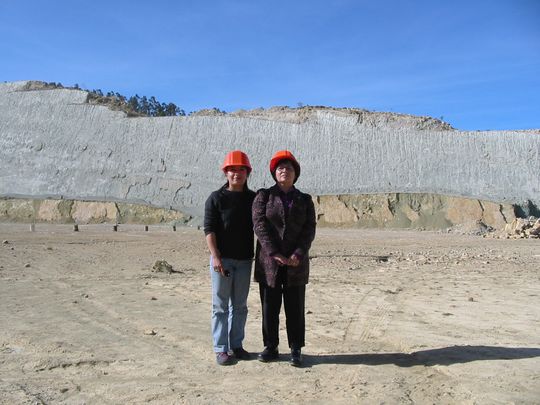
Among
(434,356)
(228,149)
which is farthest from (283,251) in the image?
(228,149)

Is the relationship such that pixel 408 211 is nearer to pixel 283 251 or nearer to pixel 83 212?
pixel 83 212

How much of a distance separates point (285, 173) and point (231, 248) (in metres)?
0.81

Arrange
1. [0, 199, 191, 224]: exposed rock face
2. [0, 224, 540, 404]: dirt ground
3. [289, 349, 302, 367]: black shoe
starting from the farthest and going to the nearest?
[0, 199, 191, 224]: exposed rock face → [289, 349, 302, 367]: black shoe → [0, 224, 540, 404]: dirt ground

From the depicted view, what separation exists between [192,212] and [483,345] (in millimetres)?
31936

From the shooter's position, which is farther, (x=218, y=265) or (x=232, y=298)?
(x=232, y=298)

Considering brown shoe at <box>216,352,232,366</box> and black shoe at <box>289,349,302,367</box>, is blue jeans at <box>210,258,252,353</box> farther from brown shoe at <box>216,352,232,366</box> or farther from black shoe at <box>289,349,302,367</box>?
black shoe at <box>289,349,302,367</box>

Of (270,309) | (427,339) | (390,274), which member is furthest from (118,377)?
(390,274)

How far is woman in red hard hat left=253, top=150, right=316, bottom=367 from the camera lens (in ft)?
15.8

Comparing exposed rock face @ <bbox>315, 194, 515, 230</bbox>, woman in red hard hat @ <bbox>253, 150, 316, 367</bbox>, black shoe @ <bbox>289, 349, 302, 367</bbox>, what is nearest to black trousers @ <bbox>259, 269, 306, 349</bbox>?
woman in red hard hat @ <bbox>253, 150, 316, 367</bbox>

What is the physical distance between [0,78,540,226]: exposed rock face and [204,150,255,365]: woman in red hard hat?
102 ft

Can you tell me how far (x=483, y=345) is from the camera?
538 centimetres

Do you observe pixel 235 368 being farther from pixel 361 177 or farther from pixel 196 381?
pixel 361 177

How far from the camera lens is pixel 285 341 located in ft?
18.9

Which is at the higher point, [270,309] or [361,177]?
[361,177]
